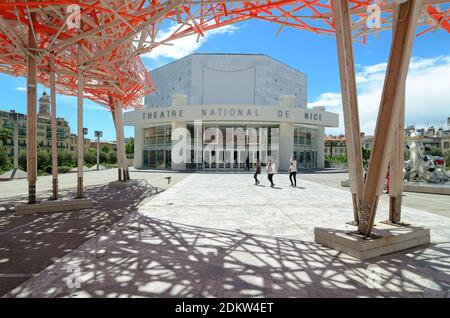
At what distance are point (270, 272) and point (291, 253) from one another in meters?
0.91

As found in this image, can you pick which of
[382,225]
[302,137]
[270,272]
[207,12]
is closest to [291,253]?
[270,272]

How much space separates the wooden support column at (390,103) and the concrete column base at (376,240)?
0.26 metres

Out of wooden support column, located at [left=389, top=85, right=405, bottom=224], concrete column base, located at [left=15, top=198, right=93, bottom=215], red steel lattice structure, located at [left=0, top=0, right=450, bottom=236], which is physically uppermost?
red steel lattice structure, located at [left=0, top=0, right=450, bottom=236]

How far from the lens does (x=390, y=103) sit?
4672 mm

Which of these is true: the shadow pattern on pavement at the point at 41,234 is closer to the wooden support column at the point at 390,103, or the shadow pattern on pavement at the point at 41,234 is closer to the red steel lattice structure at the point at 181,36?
the red steel lattice structure at the point at 181,36

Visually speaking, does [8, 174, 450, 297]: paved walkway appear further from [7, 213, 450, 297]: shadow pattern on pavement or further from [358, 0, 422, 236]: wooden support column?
[358, 0, 422, 236]: wooden support column

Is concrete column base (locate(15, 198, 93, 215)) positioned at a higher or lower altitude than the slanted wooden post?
lower

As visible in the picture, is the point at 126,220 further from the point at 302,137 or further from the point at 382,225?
the point at 302,137

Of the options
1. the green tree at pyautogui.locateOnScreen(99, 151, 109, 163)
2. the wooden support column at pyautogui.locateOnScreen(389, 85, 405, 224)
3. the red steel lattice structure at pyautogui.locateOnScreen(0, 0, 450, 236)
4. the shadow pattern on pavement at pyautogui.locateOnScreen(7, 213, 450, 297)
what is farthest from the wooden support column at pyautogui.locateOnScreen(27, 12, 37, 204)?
the green tree at pyautogui.locateOnScreen(99, 151, 109, 163)

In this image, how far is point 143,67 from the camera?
17406mm

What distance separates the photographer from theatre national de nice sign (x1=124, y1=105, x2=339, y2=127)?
102ft

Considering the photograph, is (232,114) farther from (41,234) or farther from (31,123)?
(41,234)

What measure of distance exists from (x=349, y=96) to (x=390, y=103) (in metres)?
0.72

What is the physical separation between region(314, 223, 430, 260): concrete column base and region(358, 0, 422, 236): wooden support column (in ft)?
0.84
